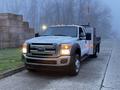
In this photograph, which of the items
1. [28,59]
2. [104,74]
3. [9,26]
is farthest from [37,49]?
[9,26]

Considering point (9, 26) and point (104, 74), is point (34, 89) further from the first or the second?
point (9, 26)

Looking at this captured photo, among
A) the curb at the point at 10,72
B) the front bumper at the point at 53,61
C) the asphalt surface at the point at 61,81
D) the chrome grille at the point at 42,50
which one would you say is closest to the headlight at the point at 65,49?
the front bumper at the point at 53,61

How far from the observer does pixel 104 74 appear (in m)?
8.99

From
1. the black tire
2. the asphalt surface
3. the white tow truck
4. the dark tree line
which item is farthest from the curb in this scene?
the dark tree line

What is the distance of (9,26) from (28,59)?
900cm

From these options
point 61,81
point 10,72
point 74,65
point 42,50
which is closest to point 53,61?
point 42,50

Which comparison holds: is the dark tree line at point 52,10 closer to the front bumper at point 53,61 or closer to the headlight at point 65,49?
the front bumper at point 53,61

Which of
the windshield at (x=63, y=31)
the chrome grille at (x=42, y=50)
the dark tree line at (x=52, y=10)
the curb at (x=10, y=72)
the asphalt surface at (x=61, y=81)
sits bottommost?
the asphalt surface at (x=61, y=81)

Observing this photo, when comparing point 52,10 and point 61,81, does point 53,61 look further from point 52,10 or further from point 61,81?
point 52,10

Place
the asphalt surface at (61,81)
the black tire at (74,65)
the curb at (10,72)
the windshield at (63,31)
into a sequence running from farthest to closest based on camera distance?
the windshield at (63,31)
the black tire at (74,65)
the curb at (10,72)
the asphalt surface at (61,81)

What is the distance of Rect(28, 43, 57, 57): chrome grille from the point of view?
811cm

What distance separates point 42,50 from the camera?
8.23 m

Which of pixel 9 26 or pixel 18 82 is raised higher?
A: pixel 9 26

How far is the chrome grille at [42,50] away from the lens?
8.11 m
